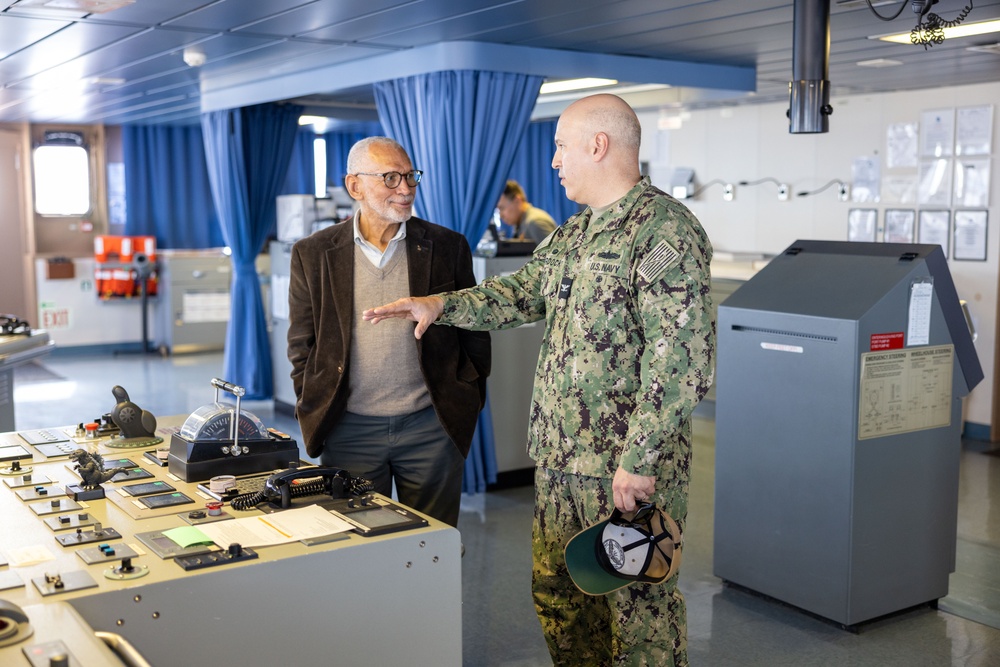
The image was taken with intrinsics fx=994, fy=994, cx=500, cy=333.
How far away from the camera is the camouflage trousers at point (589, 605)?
260cm

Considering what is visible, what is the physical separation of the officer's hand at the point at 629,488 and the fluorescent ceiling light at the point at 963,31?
3516 millimetres

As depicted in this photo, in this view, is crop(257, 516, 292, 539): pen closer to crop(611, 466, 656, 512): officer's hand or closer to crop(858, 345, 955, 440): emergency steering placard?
crop(611, 466, 656, 512): officer's hand

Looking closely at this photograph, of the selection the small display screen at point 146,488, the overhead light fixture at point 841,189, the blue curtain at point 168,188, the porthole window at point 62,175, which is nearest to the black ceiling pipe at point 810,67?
the small display screen at point 146,488

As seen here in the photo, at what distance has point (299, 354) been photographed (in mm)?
3193

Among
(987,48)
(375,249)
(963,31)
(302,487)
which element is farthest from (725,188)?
(302,487)

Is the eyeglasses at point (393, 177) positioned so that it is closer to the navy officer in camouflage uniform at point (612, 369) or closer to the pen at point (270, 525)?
the navy officer in camouflage uniform at point (612, 369)

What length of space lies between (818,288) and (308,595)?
8.03 ft

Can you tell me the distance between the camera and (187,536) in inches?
84.4

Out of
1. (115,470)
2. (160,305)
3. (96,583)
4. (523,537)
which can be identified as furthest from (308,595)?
(160,305)

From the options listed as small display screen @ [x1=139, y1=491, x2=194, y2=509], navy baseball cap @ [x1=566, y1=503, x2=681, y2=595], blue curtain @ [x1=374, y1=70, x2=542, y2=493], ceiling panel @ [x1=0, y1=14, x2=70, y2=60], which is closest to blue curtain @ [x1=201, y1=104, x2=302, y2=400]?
ceiling panel @ [x1=0, y1=14, x2=70, y2=60]

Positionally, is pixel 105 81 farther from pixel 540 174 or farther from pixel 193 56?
pixel 540 174

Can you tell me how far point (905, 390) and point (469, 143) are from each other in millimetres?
2593

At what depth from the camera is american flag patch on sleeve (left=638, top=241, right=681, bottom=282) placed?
2395 millimetres

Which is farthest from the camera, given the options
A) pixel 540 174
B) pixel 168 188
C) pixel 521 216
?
pixel 540 174
